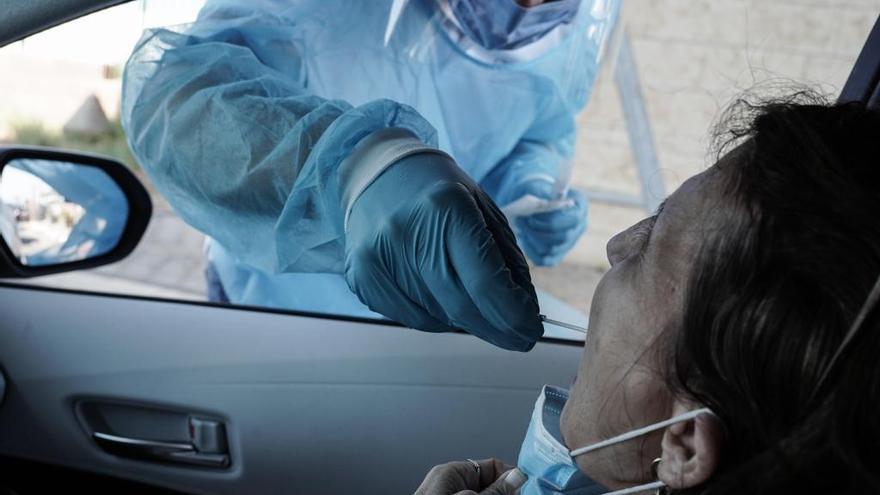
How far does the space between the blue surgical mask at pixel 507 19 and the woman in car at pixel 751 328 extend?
0.69 meters

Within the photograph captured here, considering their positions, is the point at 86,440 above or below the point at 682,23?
below

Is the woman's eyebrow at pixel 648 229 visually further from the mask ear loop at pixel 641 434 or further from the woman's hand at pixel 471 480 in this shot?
the woman's hand at pixel 471 480

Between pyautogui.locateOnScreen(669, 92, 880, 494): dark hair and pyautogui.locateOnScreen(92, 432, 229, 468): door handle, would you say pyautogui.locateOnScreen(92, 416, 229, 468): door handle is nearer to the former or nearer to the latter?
pyautogui.locateOnScreen(92, 432, 229, 468): door handle

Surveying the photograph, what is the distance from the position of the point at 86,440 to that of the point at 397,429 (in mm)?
722

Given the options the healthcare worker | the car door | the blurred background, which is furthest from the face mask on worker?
the blurred background

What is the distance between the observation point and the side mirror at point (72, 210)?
1690 millimetres

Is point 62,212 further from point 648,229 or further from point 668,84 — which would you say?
point 668,84

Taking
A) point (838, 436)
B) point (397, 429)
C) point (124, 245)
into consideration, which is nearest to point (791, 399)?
point (838, 436)

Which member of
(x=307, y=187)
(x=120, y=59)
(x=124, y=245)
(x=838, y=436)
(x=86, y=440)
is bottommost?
(x=86, y=440)

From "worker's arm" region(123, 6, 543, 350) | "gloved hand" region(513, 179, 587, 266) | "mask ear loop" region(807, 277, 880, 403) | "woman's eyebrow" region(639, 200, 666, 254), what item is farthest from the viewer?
"gloved hand" region(513, 179, 587, 266)

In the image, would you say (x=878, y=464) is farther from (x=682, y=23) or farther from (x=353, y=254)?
(x=682, y=23)

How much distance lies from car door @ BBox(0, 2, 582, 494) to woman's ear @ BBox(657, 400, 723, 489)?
2.55 feet

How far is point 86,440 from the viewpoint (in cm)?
193

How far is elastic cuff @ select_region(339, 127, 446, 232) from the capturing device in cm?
117
